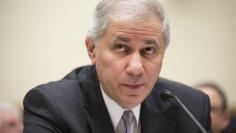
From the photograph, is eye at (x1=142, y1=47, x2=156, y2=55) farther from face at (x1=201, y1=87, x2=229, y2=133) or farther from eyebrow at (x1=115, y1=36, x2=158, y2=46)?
face at (x1=201, y1=87, x2=229, y2=133)

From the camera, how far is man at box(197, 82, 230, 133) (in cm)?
339

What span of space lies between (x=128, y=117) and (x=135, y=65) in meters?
0.33

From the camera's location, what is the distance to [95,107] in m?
2.03

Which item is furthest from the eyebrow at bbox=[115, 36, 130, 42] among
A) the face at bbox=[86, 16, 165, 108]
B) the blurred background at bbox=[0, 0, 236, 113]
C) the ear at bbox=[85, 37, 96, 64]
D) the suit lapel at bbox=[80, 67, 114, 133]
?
the blurred background at bbox=[0, 0, 236, 113]

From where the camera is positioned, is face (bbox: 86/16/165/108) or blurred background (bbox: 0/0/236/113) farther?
blurred background (bbox: 0/0/236/113)

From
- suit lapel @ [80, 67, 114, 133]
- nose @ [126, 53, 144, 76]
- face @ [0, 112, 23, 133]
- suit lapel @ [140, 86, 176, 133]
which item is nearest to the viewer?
nose @ [126, 53, 144, 76]

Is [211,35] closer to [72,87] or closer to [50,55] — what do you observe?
[50,55]

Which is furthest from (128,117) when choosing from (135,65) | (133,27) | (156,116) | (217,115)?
(217,115)

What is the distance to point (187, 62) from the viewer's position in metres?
4.95

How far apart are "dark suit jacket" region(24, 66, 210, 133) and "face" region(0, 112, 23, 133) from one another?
0.49m

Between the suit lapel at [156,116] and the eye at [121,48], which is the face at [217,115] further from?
the eye at [121,48]

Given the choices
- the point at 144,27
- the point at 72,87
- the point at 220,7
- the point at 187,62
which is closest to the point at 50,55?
the point at 187,62

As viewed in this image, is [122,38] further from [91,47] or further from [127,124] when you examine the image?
[127,124]

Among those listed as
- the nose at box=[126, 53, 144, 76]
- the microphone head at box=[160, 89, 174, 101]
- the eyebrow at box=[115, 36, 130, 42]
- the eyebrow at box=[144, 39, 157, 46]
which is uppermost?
the eyebrow at box=[115, 36, 130, 42]
